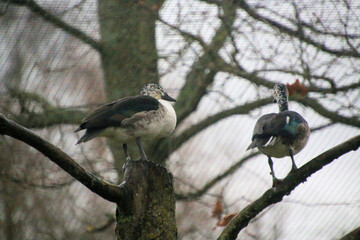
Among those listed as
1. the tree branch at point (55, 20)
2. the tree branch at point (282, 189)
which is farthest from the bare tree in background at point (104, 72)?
the tree branch at point (282, 189)

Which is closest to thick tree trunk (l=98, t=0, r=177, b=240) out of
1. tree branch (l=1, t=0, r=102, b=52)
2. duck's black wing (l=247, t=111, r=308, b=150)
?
tree branch (l=1, t=0, r=102, b=52)

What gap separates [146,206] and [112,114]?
80 cm

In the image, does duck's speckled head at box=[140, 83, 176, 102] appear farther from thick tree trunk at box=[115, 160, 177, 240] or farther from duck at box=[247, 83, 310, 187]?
thick tree trunk at box=[115, 160, 177, 240]

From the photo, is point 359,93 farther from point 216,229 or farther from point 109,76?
point 109,76

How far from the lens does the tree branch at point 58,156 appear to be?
2326mm

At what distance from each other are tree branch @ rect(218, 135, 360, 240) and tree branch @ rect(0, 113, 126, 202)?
1.85 feet

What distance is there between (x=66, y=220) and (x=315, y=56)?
2.39 meters

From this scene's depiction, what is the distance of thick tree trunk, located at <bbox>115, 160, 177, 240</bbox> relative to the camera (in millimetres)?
2920

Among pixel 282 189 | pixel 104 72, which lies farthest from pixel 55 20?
pixel 282 189

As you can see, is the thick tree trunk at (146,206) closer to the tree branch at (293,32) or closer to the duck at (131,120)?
the duck at (131,120)

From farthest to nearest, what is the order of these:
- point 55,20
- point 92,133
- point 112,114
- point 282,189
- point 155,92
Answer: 1. point 55,20
2. point 155,92
3. point 112,114
4. point 92,133
5. point 282,189

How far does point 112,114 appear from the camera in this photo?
3594mm

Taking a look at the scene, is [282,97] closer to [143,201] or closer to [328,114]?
[328,114]

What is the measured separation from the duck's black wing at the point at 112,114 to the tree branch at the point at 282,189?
0.98 m
